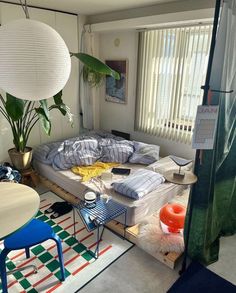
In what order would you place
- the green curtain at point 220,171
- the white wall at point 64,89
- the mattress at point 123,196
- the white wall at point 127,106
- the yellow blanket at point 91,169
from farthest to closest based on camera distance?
1. the white wall at point 127,106
2. the white wall at point 64,89
3. the yellow blanket at point 91,169
4. the mattress at point 123,196
5. the green curtain at point 220,171

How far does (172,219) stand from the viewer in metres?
2.25

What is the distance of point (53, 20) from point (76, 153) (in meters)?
2.02

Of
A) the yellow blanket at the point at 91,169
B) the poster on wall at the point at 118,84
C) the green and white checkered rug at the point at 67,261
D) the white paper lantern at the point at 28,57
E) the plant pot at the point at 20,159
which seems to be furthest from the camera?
the poster on wall at the point at 118,84

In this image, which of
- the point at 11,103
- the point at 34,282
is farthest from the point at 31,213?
the point at 11,103

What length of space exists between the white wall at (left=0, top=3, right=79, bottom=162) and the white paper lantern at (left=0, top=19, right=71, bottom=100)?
7.61 feet

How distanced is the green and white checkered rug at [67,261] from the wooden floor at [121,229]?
7 cm

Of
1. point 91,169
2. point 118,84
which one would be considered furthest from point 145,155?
point 118,84

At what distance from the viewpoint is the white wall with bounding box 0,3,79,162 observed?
3.24 m

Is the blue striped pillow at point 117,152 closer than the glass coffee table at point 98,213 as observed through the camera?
No

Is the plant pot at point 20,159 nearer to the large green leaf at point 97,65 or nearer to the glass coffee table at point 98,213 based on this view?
the glass coffee table at point 98,213

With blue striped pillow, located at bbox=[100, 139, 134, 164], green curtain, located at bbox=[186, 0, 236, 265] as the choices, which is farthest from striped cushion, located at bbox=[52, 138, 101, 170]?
green curtain, located at bbox=[186, 0, 236, 265]

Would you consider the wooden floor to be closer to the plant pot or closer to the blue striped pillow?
the plant pot

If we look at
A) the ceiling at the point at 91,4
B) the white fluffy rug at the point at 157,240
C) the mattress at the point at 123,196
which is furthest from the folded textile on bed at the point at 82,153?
the ceiling at the point at 91,4

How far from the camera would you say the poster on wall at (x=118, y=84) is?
3.99 metres
